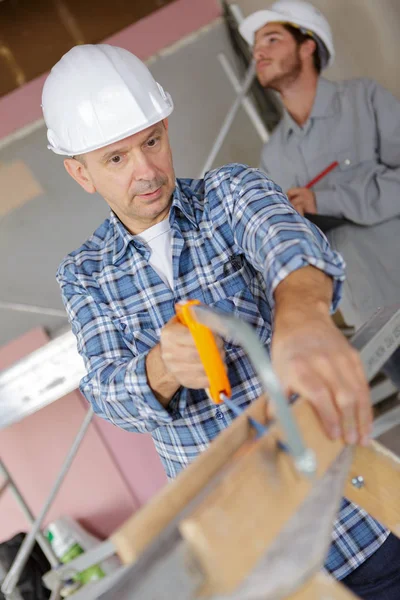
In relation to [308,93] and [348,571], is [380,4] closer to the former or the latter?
[308,93]

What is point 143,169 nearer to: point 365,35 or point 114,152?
point 114,152

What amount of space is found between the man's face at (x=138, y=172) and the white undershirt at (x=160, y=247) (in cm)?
3

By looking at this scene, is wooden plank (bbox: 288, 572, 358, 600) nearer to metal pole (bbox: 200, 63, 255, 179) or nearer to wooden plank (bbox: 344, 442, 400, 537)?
wooden plank (bbox: 344, 442, 400, 537)

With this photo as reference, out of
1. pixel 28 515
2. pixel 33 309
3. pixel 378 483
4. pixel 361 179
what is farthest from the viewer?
pixel 33 309

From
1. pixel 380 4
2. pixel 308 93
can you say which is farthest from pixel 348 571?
pixel 380 4

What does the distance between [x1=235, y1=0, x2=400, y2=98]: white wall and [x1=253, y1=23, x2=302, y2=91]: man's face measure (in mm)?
692

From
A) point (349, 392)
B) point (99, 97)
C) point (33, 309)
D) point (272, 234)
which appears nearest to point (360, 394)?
point (349, 392)

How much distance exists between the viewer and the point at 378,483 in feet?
2.64

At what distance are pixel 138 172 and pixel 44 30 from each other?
1837mm

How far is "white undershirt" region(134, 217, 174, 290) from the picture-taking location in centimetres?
122

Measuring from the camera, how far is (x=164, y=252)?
123 cm

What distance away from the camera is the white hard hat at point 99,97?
1145mm

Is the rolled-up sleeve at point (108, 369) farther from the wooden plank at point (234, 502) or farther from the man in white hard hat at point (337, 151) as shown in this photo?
the man in white hard hat at point (337, 151)

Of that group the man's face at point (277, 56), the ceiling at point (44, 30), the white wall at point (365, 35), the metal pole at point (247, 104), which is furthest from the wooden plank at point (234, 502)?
the white wall at point (365, 35)
